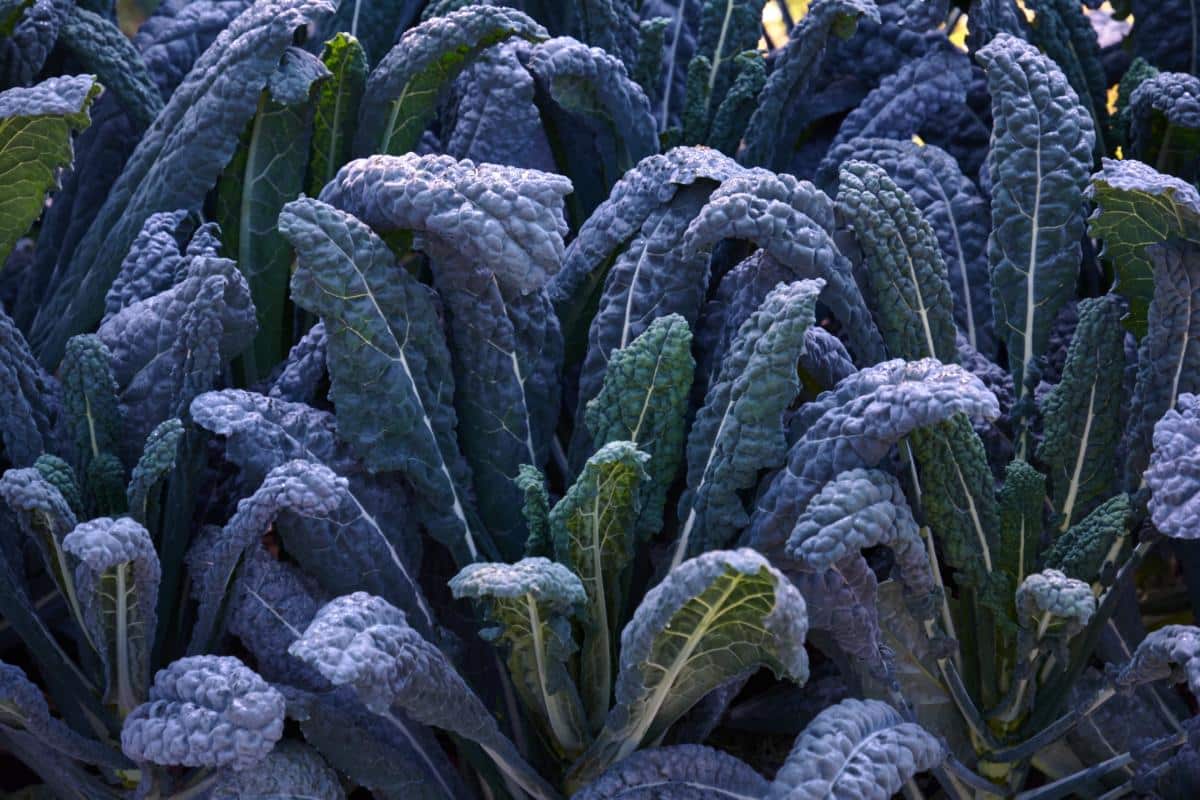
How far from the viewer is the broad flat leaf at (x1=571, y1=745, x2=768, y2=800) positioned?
134cm

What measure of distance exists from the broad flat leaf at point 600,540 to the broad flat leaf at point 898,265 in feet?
1.38

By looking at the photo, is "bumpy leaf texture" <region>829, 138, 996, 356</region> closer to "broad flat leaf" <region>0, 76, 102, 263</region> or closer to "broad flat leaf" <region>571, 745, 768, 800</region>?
"broad flat leaf" <region>571, 745, 768, 800</region>

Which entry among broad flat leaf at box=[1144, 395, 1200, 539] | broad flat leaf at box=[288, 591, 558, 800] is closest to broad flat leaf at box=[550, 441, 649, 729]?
broad flat leaf at box=[288, 591, 558, 800]

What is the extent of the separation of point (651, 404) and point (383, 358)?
32 cm

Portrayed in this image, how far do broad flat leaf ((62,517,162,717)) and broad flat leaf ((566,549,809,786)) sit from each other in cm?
50

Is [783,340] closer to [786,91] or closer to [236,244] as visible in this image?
[786,91]

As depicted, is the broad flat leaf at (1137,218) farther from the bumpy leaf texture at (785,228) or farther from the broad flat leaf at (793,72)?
the broad flat leaf at (793,72)

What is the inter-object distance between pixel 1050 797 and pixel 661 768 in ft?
1.72

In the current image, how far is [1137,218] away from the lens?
157cm

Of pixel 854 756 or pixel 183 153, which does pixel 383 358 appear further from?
pixel 854 756

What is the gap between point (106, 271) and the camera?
5.82 ft

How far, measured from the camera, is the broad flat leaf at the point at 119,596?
4.04 ft

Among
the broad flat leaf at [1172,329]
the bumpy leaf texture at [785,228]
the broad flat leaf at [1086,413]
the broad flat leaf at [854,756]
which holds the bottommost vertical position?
the broad flat leaf at [854,756]

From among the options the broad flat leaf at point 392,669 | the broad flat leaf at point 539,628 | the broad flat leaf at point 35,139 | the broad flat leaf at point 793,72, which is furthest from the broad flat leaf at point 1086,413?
the broad flat leaf at point 35,139
